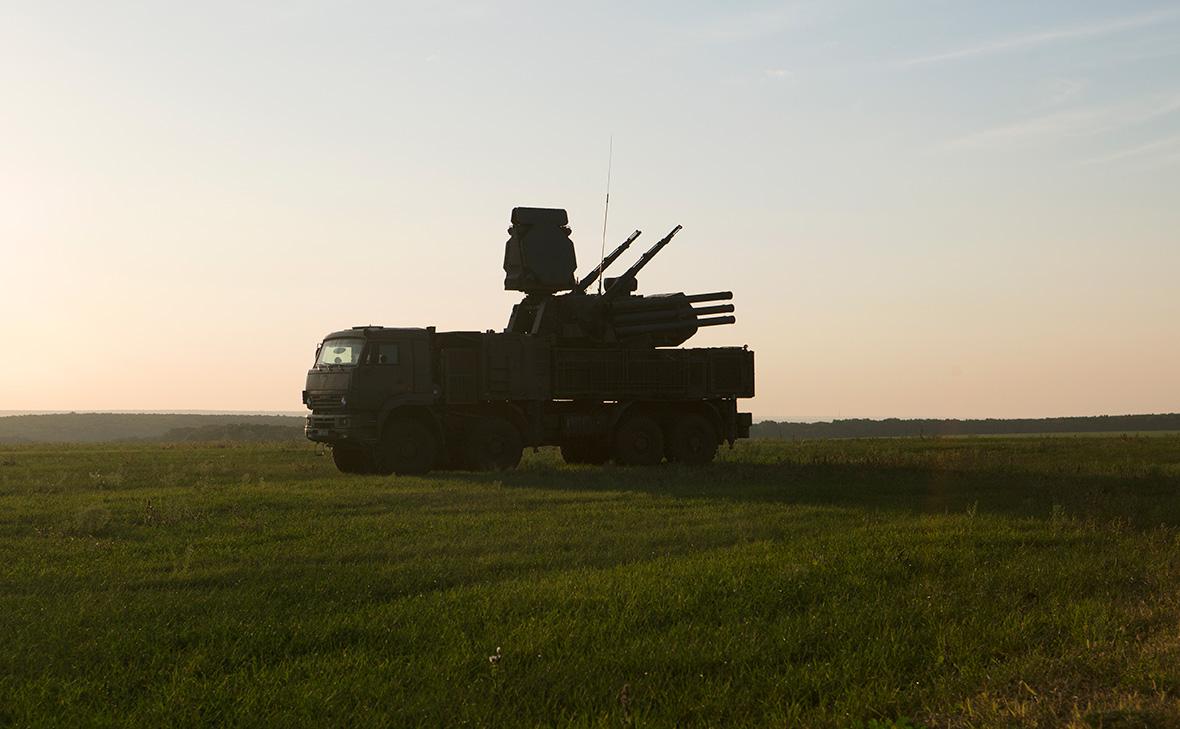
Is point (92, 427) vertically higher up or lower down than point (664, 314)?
lower down

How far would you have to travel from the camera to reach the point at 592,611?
31.1ft

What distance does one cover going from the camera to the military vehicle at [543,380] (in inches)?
1017

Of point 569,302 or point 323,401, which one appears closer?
point 323,401

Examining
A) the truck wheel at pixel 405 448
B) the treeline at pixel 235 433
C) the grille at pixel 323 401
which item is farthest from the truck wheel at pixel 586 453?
the treeline at pixel 235 433

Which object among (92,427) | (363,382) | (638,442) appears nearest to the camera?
(363,382)

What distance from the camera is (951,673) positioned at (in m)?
7.69

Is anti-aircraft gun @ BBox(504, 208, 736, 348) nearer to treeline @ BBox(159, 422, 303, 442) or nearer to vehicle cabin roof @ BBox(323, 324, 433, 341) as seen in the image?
vehicle cabin roof @ BBox(323, 324, 433, 341)

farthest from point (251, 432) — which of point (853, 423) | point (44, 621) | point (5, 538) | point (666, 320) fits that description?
point (44, 621)

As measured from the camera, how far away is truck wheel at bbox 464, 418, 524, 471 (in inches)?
1057

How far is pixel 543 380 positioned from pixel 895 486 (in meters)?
9.22

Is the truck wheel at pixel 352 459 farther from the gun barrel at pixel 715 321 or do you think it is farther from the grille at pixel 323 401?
the gun barrel at pixel 715 321


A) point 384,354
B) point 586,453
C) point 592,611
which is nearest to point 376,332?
point 384,354

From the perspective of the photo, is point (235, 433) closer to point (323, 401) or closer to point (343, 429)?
point (323, 401)

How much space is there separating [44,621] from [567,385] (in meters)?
19.3
